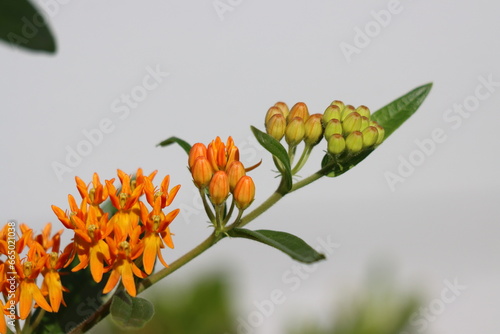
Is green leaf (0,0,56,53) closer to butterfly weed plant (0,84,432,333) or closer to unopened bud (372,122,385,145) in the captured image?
butterfly weed plant (0,84,432,333)

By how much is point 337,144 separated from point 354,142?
4 cm

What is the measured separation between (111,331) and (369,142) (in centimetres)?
310

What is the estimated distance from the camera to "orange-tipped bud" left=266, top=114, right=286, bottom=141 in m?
1.60

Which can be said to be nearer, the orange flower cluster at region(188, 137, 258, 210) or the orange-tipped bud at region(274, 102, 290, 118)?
the orange flower cluster at region(188, 137, 258, 210)

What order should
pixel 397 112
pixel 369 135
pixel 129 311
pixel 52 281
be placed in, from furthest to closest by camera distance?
pixel 397 112
pixel 369 135
pixel 52 281
pixel 129 311

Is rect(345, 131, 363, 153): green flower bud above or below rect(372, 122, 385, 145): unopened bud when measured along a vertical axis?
below

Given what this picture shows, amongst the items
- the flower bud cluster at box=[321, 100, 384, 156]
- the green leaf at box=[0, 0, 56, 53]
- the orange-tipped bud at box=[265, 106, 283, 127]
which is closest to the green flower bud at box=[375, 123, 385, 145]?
the flower bud cluster at box=[321, 100, 384, 156]

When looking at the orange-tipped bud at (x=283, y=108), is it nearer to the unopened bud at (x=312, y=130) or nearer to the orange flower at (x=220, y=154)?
the unopened bud at (x=312, y=130)

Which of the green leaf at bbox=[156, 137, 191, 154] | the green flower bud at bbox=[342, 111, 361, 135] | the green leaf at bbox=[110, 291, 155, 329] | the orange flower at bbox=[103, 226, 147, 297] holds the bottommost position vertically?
the green leaf at bbox=[110, 291, 155, 329]

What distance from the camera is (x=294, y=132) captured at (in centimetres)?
157

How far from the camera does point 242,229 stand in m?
1.35

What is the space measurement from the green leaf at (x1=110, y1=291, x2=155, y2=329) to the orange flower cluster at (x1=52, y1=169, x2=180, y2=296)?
0.03 meters

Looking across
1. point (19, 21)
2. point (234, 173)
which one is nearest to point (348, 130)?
point (234, 173)

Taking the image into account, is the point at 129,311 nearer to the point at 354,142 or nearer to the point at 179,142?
the point at 179,142
